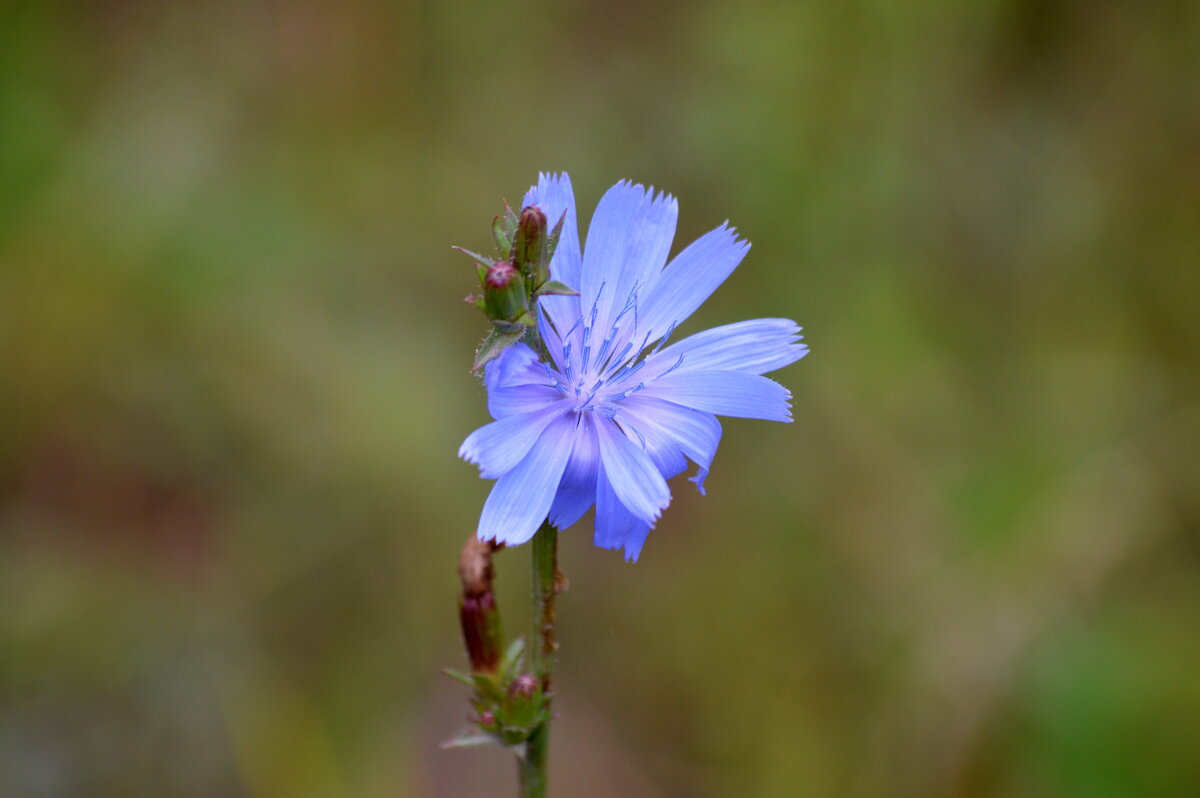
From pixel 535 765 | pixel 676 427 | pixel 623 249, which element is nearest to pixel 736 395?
pixel 676 427

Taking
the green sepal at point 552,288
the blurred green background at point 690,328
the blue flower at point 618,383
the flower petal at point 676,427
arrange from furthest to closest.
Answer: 1. the blurred green background at point 690,328
2. the flower petal at point 676,427
3. the blue flower at point 618,383
4. the green sepal at point 552,288

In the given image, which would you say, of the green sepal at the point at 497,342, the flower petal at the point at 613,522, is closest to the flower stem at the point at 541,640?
the flower petal at the point at 613,522

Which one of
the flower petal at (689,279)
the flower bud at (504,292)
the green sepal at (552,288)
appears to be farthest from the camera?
the flower petal at (689,279)

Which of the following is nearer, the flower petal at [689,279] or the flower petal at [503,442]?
the flower petal at [503,442]

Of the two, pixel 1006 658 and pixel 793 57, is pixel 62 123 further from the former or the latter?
pixel 1006 658

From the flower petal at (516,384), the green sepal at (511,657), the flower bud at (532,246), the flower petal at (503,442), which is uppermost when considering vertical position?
the flower bud at (532,246)

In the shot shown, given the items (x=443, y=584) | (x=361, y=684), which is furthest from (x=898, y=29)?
(x=361, y=684)

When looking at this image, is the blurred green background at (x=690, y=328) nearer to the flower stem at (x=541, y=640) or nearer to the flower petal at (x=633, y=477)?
the flower stem at (x=541, y=640)

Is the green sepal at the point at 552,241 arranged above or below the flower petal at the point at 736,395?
above
